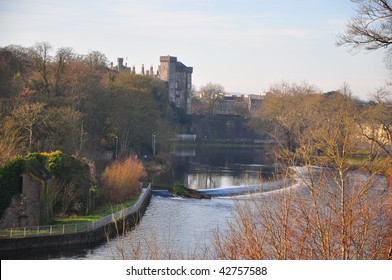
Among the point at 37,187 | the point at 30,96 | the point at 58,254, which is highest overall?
the point at 30,96

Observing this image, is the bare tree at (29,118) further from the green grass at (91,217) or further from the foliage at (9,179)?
the foliage at (9,179)

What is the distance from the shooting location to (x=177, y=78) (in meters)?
104

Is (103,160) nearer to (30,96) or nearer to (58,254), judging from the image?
(30,96)

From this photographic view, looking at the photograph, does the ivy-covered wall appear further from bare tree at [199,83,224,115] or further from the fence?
bare tree at [199,83,224,115]

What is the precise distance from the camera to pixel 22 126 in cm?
3266

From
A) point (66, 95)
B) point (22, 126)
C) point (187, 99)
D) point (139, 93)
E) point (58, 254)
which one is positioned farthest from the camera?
point (187, 99)

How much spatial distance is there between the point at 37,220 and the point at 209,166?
30545 mm

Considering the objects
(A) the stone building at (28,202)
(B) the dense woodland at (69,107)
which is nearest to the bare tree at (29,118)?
(B) the dense woodland at (69,107)

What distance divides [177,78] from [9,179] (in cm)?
8270

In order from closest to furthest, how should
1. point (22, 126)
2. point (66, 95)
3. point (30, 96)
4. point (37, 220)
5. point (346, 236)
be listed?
point (346, 236) < point (37, 220) < point (22, 126) < point (30, 96) < point (66, 95)

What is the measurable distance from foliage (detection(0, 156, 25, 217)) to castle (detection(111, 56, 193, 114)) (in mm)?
78810

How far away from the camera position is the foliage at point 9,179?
2222 cm

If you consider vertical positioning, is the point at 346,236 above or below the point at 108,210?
above

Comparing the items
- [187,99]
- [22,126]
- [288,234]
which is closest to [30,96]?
[22,126]
